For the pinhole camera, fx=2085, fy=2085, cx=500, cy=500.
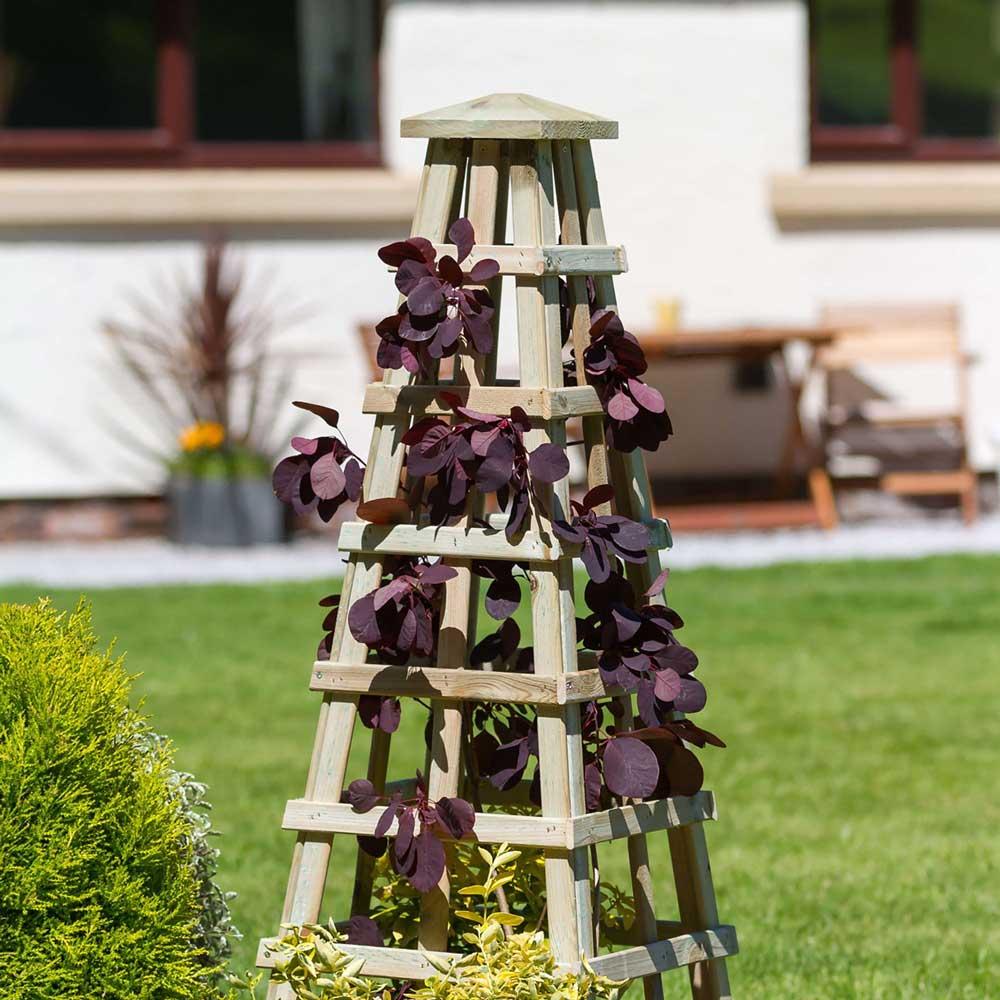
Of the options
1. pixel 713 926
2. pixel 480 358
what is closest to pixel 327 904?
pixel 713 926

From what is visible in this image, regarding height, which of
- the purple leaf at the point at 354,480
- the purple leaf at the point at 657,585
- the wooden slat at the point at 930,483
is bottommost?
the wooden slat at the point at 930,483

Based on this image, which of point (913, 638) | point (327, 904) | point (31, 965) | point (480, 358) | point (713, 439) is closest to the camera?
point (31, 965)

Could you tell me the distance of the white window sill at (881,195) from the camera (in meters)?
10.9

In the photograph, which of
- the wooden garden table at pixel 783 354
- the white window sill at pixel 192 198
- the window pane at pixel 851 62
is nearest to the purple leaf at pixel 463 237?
the wooden garden table at pixel 783 354

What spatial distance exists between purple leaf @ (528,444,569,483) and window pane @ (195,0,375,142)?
8.37 metres

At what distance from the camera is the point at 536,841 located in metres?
2.71

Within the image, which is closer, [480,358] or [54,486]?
[480,358]

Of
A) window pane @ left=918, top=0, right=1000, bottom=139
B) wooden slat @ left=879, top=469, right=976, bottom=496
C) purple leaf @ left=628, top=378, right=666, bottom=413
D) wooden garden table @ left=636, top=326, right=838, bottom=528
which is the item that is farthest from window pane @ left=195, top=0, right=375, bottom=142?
purple leaf @ left=628, top=378, right=666, bottom=413

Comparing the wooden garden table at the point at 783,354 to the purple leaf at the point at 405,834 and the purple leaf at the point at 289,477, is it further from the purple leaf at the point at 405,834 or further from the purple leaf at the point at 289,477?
the purple leaf at the point at 405,834

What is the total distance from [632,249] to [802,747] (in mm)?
5226

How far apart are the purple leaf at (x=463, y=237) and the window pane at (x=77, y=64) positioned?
8216mm

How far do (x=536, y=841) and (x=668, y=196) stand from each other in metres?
8.39

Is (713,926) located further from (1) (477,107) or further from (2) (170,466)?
(2) (170,466)

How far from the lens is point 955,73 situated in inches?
451
